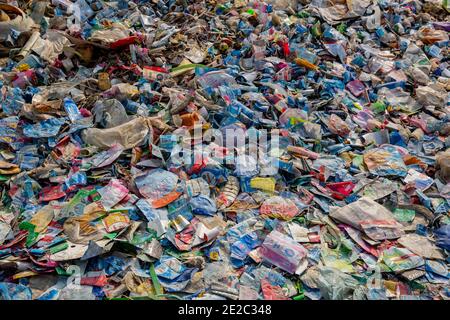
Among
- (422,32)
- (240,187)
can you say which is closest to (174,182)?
(240,187)

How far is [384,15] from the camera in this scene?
683 cm

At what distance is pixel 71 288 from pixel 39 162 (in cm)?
154

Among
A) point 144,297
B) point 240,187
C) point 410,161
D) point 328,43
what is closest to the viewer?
point 144,297

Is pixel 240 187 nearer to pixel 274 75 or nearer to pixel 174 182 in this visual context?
pixel 174 182

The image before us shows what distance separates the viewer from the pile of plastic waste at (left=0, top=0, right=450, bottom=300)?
326cm

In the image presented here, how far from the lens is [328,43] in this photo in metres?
6.04

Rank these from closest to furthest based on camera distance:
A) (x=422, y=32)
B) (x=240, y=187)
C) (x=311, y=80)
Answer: (x=240, y=187), (x=311, y=80), (x=422, y=32)

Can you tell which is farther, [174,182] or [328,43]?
[328,43]

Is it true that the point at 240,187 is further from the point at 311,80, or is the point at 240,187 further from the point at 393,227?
the point at 311,80

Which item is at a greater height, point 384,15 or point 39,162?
point 384,15

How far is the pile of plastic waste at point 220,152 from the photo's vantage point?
3.26m

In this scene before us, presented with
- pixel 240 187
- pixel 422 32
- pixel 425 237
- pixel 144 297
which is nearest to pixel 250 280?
pixel 144 297

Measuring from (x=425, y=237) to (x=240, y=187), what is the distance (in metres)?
1.60

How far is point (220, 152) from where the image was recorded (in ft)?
13.7
